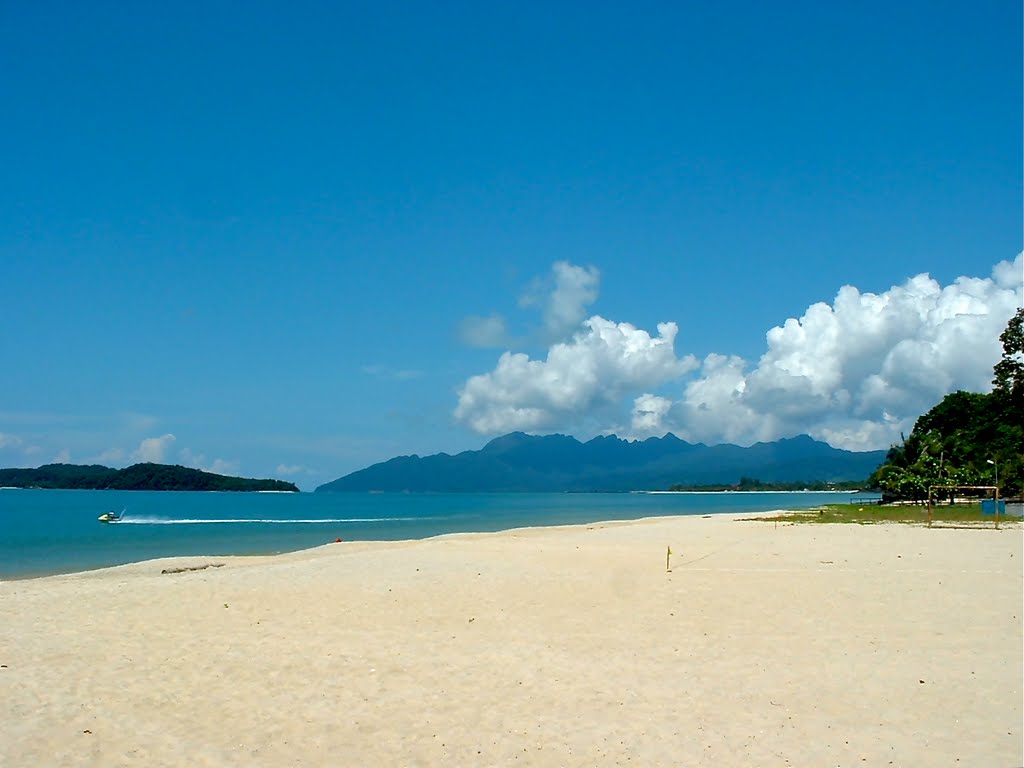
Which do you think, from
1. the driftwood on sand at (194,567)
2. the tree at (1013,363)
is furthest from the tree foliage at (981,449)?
the driftwood on sand at (194,567)

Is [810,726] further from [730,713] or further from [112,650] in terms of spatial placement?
[112,650]

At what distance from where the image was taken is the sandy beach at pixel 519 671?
22.6ft

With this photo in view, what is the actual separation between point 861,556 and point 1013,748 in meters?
15.4

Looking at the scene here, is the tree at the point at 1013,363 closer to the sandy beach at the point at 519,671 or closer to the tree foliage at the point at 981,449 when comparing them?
the tree foliage at the point at 981,449

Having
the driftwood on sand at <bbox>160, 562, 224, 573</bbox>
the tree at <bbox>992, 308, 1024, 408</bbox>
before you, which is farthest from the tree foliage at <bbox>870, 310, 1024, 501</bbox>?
the driftwood on sand at <bbox>160, 562, 224, 573</bbox>

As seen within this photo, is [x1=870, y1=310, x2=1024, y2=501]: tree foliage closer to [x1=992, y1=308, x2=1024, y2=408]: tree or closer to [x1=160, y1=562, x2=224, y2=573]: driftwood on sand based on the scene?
[x1=992, y1=308, x2=1024, y2=408]: tree

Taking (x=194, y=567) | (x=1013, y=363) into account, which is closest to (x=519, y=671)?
(x=194, y=567)

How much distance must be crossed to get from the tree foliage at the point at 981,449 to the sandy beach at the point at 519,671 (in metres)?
47.3

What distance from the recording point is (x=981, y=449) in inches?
2571

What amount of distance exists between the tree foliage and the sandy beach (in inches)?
1860

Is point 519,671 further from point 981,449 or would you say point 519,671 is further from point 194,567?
point 981,449

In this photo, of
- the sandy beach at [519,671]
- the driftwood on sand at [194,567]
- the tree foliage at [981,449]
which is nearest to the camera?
the sandy beach at [519,671]

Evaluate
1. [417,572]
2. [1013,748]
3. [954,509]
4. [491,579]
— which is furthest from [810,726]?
[954,509]

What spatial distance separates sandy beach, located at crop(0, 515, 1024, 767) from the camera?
6.88m
